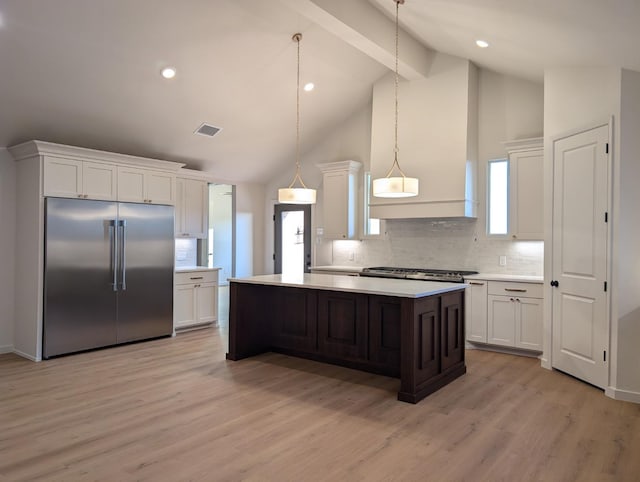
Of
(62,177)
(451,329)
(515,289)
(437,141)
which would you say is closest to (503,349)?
(515,289)

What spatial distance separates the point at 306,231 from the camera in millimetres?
8008

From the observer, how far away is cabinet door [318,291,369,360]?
4.50 m

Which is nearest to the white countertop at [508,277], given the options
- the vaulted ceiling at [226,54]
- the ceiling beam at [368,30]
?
the vaulted ceiling at [226,54]

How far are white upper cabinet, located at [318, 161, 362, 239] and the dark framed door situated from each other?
763 millimetres

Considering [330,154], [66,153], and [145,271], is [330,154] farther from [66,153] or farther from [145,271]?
[66,153]

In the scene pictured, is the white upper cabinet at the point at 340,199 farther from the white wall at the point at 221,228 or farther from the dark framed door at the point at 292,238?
the white wall at the point at 221,228

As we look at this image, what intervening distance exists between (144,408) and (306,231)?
4.78 m

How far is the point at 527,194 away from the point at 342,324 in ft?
9.18

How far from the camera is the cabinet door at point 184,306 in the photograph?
6316mm

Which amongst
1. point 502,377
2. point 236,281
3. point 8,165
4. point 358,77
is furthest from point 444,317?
point 8,165

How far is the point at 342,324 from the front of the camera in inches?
183

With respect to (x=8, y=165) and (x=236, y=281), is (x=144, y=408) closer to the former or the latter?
(x=236, y=281)

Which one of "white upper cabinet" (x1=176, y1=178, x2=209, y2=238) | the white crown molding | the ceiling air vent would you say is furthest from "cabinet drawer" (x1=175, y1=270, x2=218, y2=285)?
the ceiling air vent

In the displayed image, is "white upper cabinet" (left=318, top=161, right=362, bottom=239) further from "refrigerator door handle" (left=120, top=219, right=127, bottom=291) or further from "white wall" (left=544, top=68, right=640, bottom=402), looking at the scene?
"white wall" (left=544, top=68, right=640, bottom=402)
